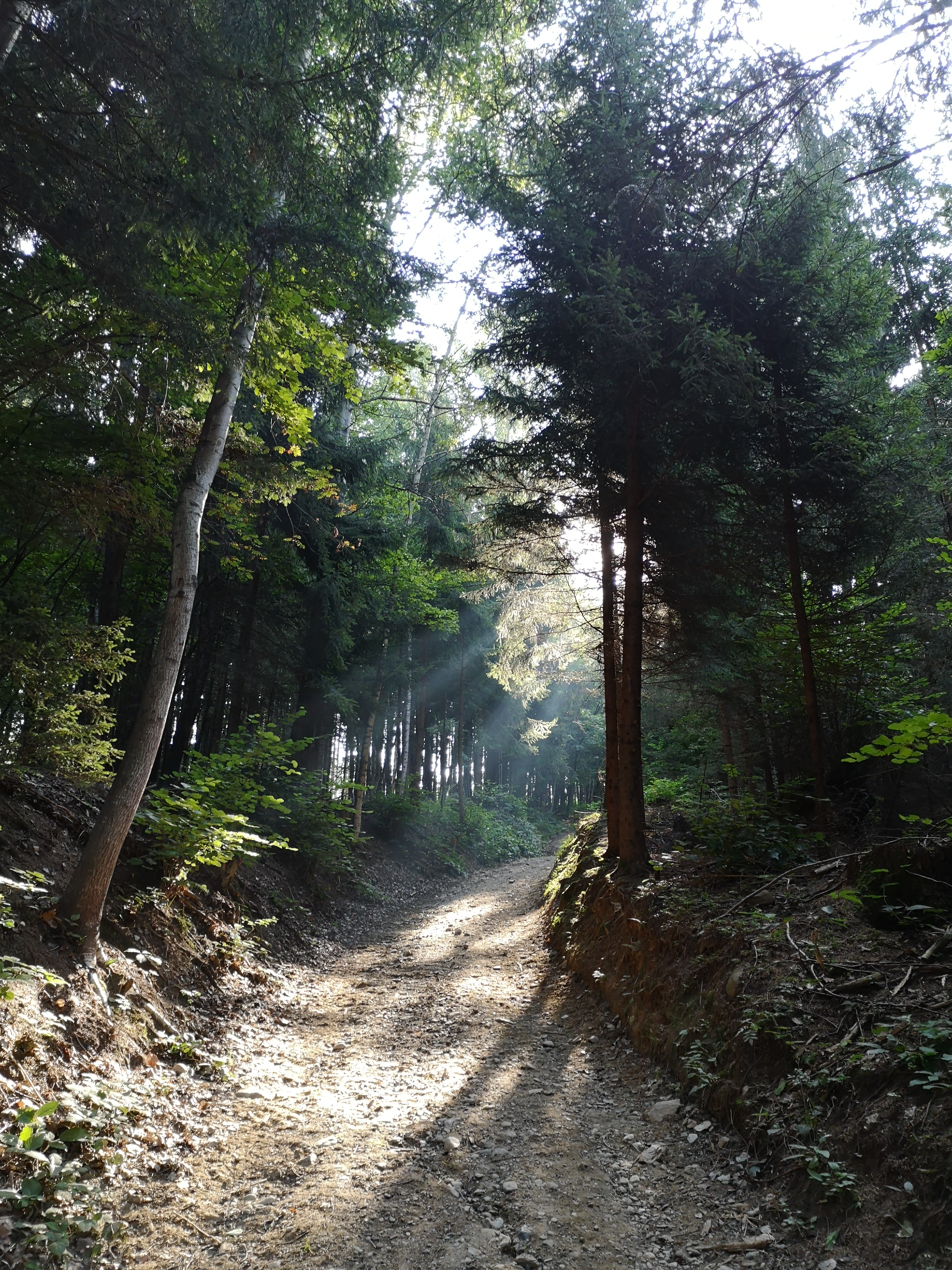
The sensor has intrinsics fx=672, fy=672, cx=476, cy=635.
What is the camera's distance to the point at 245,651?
14195mm

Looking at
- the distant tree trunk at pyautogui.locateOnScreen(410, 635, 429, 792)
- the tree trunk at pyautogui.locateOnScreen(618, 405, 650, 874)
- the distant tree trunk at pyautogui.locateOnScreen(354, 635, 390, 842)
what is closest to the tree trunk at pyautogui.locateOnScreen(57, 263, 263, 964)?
the tree trunk at pyautogui.locateOnScreen(618, 405, 650, 874)

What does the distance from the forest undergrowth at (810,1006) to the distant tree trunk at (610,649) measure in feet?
7.01

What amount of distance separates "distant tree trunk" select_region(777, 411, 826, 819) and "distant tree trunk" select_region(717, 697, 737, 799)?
257 cm

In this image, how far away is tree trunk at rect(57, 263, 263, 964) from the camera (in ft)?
18.6

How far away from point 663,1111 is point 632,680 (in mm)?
4898

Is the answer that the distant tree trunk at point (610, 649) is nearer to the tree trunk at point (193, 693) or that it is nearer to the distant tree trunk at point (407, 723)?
the distant tree trunk at point (407, 723)

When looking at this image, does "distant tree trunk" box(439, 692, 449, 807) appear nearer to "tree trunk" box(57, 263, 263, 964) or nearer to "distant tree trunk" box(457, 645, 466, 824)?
"distant tree trunk" box(457, 645, 466, 824)

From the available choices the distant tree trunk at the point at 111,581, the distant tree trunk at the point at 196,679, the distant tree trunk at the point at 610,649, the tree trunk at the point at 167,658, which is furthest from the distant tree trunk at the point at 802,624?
the distant tree trunk at the point at 196,679

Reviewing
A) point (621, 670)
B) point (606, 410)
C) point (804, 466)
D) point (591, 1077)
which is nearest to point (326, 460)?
point (606, 410)

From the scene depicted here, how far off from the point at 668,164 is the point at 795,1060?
7.92 meters

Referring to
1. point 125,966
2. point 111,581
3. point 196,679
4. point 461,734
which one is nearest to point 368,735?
point 196,679

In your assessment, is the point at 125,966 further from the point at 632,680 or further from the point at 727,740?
the point at 727,740

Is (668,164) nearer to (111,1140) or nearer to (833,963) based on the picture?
(833,963)

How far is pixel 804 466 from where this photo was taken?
915cm
